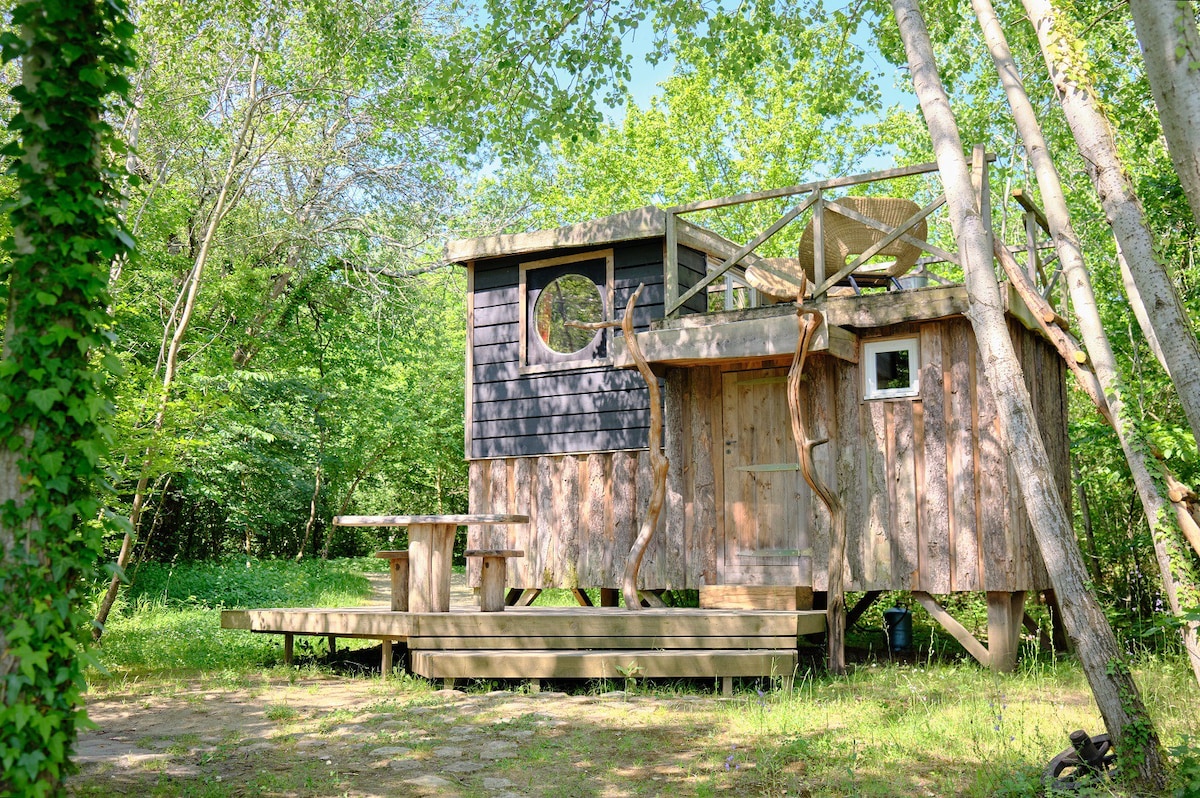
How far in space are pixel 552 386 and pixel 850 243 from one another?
3.63 m

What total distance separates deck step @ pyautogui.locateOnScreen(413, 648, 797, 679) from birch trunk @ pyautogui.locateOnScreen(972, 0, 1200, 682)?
2766mm

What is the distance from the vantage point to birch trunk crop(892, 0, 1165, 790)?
195 inches

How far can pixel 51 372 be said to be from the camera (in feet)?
11.0

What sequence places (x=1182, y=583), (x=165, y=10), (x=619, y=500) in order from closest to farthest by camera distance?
(x=1182, y=583) → (x=165, y=10) → (x=619, y=500)

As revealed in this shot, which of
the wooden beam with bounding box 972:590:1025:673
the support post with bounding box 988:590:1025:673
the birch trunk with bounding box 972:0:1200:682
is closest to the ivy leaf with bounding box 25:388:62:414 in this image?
the birch trunk with bounding box 972:0:1200:682

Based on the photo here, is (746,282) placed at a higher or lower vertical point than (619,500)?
higher

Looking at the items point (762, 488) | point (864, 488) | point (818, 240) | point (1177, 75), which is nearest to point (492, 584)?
point (762, 488)

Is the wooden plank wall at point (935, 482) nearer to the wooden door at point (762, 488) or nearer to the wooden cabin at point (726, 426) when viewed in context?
the wooden cabin at point (726, 426)

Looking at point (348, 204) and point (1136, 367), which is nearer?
point (1136, 367)

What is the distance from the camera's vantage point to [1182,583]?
20.7 feet

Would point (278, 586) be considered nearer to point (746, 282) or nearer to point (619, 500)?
point (619, 500)

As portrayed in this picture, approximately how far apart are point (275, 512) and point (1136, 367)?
53.2 ft

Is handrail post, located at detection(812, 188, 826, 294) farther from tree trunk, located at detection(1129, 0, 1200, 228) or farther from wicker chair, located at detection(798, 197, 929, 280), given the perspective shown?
tree trunk, located at detection(1129, 0, 1200, 228)

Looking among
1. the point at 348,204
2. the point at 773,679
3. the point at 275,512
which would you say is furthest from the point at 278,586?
the point at 773,679
